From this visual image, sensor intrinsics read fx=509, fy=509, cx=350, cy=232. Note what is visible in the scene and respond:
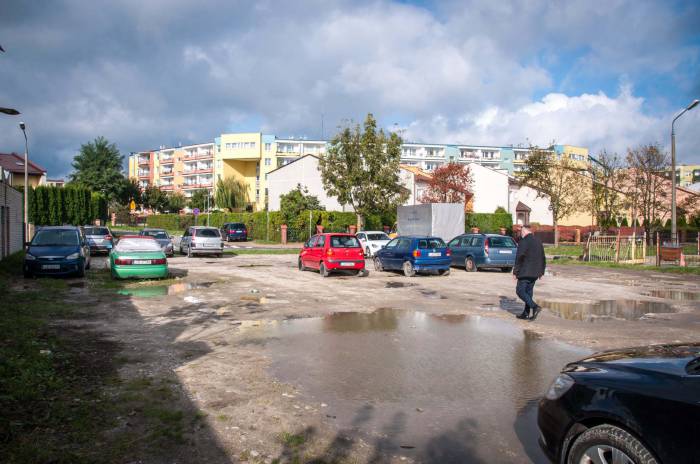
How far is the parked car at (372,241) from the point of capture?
93.6 feet

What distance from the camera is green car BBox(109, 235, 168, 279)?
1579 centimetres

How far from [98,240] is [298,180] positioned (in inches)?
1217

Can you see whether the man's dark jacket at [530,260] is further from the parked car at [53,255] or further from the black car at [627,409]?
the parked car at [53,255]

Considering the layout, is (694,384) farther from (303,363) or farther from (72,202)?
(72,202)

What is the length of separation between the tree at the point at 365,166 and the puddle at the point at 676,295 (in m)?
23.2

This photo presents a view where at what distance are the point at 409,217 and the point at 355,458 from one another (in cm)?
2596

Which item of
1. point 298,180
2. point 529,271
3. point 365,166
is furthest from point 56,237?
point 298,180

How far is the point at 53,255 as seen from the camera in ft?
54.0

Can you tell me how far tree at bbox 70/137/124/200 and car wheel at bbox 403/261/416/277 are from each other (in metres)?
61.2

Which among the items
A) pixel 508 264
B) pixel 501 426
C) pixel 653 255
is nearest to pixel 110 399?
pixel 501 426

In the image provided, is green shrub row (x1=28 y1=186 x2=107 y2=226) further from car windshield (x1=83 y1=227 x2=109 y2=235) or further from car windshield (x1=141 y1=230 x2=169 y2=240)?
car windshield (x1=141 y1=230 x2=169 y2=240)

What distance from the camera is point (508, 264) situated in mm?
20906

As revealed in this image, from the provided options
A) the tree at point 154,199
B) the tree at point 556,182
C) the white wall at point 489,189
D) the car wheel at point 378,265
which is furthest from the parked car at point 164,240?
the tree at point 154,199

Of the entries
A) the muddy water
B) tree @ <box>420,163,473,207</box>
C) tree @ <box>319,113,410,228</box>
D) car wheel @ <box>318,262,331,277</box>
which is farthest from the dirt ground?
tree @ <box>420,163,473,207</box>
